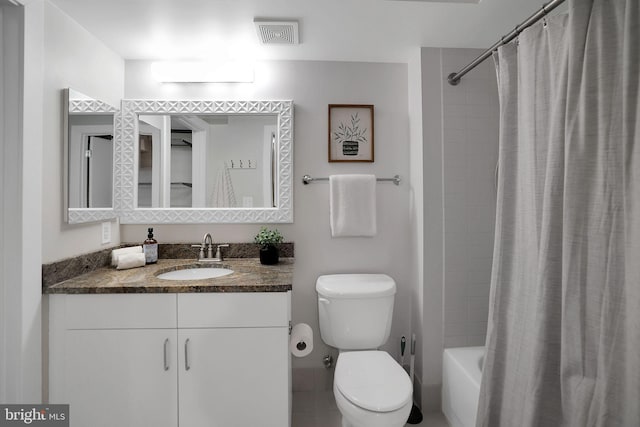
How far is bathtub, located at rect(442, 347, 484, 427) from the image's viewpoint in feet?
5.14

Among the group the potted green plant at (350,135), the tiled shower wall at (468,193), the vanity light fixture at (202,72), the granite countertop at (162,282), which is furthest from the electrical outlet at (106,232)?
the tiled shower wall at (468,193)

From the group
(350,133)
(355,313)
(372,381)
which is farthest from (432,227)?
(372,381)

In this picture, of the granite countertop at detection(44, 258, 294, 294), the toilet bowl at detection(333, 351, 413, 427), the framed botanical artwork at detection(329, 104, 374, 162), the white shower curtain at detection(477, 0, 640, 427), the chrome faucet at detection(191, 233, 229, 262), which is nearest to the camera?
the white shower curtain at detection(477, 0, 640, 427)

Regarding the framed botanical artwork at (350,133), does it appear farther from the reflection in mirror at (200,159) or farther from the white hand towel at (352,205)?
the reflection in mirror at (200,159)

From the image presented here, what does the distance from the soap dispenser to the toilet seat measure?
122 centimetres

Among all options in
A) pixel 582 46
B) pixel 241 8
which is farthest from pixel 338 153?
pixel 582 46

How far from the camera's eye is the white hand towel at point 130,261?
1.76 meters

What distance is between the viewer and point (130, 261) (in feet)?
5.87

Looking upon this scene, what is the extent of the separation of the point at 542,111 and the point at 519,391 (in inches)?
37.6

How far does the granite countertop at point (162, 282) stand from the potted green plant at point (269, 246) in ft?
0.24

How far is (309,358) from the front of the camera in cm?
209

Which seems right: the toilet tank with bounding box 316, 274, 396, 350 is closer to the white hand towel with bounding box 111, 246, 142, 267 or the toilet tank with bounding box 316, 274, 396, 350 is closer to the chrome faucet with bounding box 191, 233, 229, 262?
the chrome faucet with bounding box 191, 233, 229, 262

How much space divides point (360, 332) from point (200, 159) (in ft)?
4.60

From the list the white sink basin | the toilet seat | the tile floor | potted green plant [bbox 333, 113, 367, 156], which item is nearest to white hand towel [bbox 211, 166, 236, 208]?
the white sink basin
